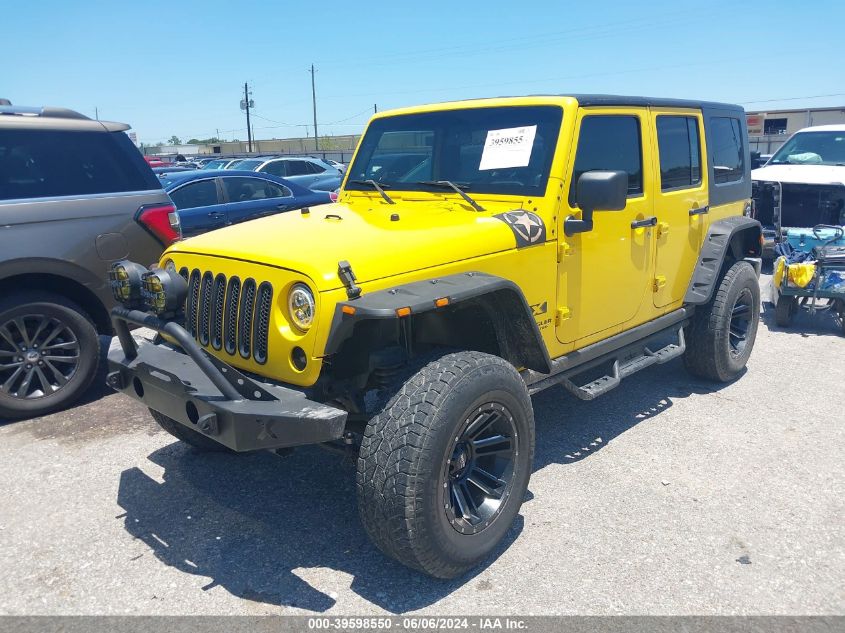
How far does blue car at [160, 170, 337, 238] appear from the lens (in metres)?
9.04

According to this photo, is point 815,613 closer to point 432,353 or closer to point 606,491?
point 606,491

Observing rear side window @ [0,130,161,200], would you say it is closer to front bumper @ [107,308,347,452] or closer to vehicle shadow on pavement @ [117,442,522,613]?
vehicle shadow on pavement @ [117,442,522,613]

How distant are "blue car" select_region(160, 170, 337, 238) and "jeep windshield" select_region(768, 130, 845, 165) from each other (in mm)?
6779

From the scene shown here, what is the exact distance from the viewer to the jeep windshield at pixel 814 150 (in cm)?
960

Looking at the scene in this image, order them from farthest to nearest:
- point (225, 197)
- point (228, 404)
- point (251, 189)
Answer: point (251, 189) < point (225, 197) < point (228, 404)

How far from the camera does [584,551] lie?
3.13 m

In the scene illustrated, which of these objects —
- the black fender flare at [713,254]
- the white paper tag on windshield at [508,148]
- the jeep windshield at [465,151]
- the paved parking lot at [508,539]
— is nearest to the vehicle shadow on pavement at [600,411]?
the paved parking lot at [508,539]

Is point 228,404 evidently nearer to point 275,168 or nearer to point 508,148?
point 508,148

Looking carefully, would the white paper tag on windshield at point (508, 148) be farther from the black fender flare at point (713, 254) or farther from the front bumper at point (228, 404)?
the black fender flare at point (713, 254)

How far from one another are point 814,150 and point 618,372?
310 inches

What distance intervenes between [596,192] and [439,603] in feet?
6.78

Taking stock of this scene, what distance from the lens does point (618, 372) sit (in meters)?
4.21

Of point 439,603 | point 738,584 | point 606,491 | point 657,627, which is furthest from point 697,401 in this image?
point 439,603

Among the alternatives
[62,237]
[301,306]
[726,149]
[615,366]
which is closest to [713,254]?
[726,149]
